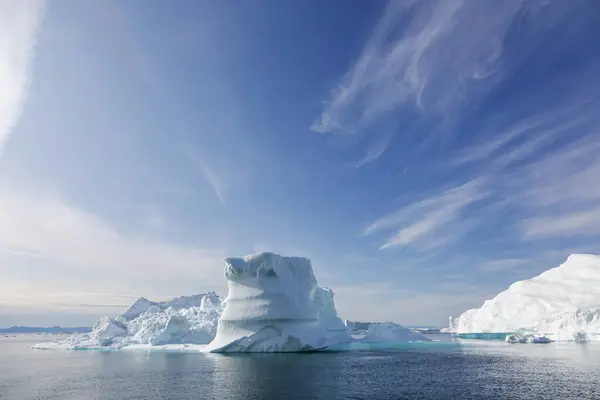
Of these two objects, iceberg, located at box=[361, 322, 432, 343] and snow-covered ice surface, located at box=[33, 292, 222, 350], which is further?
iceberg, located at box=[361, 322, 432, 343]

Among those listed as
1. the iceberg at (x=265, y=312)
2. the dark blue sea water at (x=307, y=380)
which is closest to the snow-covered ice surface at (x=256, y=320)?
the iceberg at (x=265, y=312)

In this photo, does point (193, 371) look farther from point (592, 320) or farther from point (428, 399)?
point (592, 320)

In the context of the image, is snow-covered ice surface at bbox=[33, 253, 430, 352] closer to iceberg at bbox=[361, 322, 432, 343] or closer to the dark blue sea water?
iceberg at bbox=[361, 322, 432, 343]

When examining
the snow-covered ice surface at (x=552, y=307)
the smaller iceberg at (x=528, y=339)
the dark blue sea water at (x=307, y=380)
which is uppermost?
the snow-covered ice surface at (x=552, y=307)

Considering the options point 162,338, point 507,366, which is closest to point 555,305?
point 507,366

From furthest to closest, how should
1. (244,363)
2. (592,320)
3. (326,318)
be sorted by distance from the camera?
(592,320) → (326,318) → (244,363)

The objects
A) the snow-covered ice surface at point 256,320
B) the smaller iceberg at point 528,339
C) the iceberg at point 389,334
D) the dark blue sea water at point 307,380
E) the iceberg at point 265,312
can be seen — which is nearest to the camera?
the dark blue sea water at point 307,380

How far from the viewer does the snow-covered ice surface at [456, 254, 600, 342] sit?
60438mm

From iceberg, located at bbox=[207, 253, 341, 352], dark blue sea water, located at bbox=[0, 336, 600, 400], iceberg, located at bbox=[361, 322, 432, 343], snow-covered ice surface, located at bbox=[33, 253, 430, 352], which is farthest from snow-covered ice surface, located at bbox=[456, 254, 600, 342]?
iceberg, located at bbox=[207, 253, 341, 352]

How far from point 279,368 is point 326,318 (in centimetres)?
2527

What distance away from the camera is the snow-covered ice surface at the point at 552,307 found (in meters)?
60.4

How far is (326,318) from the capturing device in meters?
49.8

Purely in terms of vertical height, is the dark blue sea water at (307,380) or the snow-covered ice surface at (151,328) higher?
the snow-covered ice surface at (151,328)

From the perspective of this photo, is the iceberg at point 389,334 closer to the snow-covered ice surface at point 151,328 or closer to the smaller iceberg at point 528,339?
the smaller iceberg at point 528,339
